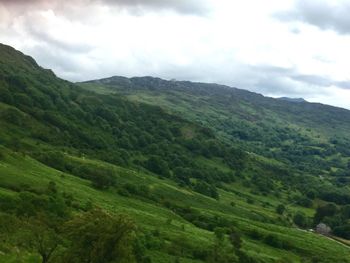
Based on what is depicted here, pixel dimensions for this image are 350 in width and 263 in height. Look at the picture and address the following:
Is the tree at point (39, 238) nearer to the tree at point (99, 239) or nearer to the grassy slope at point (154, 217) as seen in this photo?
the tree at point (99, 239)

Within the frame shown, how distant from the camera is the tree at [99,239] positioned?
6806 centimetres

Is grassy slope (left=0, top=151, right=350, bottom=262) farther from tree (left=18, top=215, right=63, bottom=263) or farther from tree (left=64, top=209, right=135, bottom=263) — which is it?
tree (left=64, top=209, right=135, bottom=263)

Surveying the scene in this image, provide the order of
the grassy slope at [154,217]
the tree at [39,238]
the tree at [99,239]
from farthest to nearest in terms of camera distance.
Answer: the grassy slope at [154,217]
the tree at [39,238]
the tree at [99,239]

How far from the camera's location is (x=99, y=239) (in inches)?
2675

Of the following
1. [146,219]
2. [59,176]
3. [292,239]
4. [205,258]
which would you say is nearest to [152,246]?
[205,258]

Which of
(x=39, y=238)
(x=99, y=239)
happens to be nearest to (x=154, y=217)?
(x=39, y=238)

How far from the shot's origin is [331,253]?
18325 centimetres

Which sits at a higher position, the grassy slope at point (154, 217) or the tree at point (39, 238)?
the tree at point (39, 238)

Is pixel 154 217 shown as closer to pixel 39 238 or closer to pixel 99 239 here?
pixel 39 238

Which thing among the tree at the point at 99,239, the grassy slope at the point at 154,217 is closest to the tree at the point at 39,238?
the tree at the point at 99,239

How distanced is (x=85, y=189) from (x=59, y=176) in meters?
12.4

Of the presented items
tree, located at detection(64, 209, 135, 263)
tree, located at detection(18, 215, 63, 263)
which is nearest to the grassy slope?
tree, located at detection(18, 215, 63, 263)

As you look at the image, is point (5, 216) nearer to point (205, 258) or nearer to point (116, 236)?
point (116, 236)

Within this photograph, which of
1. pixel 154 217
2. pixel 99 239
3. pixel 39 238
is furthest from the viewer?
pixel 154 217
